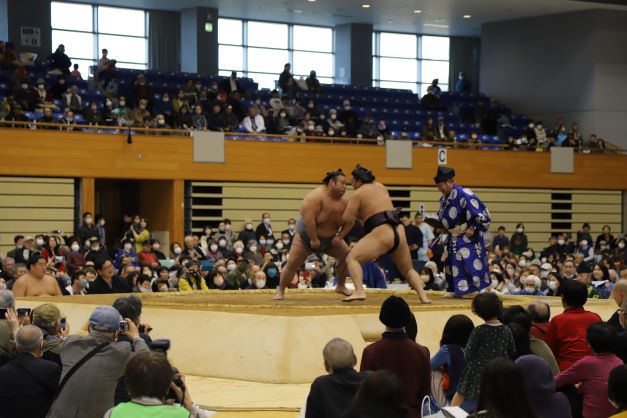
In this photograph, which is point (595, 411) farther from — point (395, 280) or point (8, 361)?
point (395, 280)

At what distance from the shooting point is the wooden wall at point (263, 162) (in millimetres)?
18375

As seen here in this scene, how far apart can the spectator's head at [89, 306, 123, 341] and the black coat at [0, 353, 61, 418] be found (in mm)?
242

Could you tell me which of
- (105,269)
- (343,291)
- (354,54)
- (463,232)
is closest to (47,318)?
(343,291)

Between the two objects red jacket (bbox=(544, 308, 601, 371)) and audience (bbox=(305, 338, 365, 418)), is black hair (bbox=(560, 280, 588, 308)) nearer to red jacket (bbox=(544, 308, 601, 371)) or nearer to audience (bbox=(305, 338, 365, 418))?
red jacket (bbox=(544, 308, 601, 371))

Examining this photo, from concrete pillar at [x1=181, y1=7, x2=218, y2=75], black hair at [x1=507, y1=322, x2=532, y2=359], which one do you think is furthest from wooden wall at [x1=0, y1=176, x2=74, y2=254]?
black hair at [x1=507, y1=322, x2=532, y2=359]

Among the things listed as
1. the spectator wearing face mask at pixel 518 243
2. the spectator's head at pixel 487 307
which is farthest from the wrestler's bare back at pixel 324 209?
the spectator wearing face mask at pixel 518 243

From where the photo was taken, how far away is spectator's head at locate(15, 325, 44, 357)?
489 cm

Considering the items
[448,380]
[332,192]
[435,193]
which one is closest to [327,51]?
[435,193]

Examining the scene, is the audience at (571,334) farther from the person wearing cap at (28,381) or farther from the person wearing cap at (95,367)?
the person wearing cap at (28,381)

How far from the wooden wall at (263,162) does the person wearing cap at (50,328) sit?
13040mm

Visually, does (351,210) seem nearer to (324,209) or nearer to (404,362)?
(324,209)

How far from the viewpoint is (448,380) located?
539 cm

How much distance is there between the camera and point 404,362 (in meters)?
4.95

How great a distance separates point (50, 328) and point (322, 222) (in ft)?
13.7
